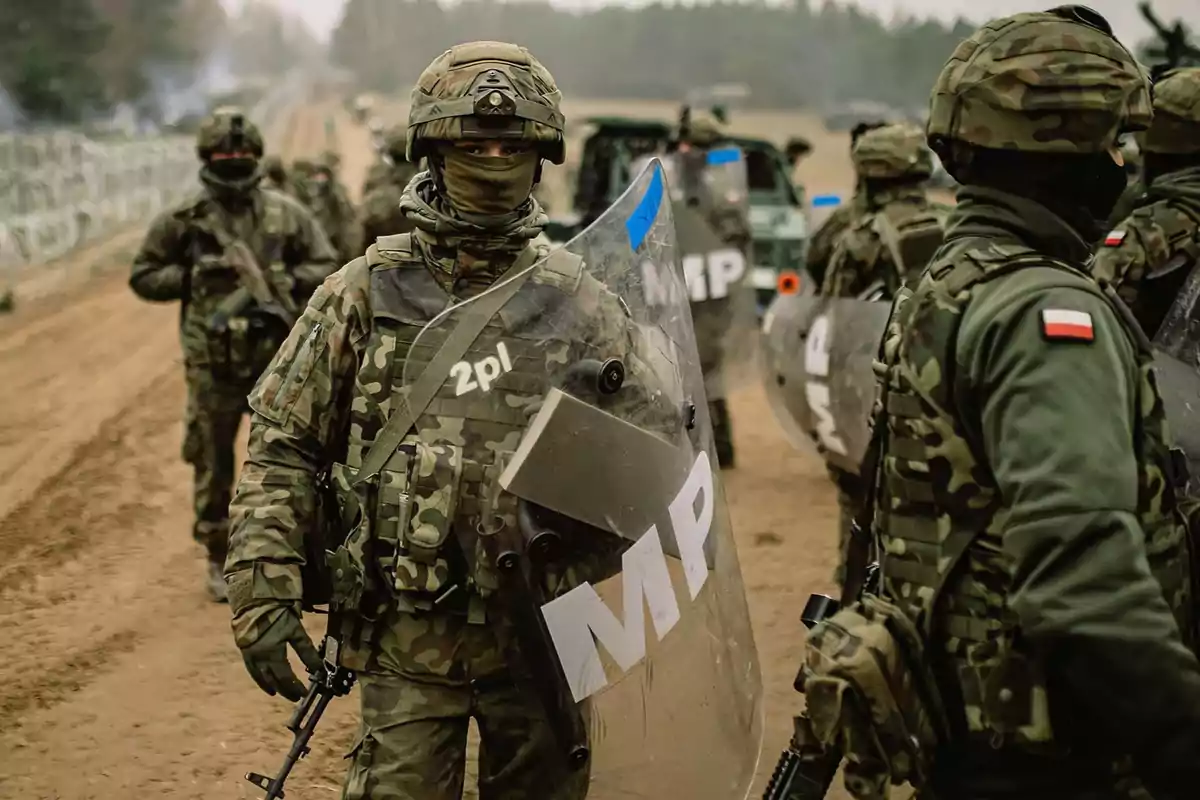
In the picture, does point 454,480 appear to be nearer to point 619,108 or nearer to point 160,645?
point 160,645

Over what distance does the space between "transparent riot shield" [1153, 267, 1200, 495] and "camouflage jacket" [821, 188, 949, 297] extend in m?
1.77

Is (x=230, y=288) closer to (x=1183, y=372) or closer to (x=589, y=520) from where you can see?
(x=589, y=520)

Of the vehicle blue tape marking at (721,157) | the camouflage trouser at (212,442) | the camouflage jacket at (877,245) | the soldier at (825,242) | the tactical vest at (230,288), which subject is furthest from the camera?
the vehicle blue tape marking at (721,157)

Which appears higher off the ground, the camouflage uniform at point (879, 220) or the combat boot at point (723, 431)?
the camouflage uniform at point (879, 220)

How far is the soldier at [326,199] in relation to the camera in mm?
11866

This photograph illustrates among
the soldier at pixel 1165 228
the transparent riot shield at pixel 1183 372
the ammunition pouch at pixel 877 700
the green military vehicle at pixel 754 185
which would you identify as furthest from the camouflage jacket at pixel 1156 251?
the green military vehicle at pixel 754 185

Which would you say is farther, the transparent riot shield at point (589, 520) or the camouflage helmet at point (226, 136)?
the camouflage helmet at point (226, 136)

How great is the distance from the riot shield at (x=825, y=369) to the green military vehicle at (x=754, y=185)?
5.23 metres

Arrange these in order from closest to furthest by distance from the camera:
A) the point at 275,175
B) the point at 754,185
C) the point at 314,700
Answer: the point at 314,700
the point at 275,175
the point at 754,185

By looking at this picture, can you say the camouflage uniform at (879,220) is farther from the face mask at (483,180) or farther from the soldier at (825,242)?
the face mask at (483,180)

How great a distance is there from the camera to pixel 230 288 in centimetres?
528

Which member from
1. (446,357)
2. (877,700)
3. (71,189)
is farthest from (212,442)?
(71,189)

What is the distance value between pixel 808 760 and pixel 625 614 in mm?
492

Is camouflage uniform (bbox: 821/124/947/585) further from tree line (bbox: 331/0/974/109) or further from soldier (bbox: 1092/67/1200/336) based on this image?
tree line (bbox: 331/0/974/109)
